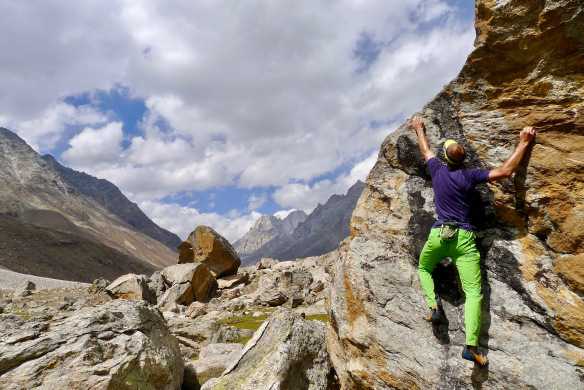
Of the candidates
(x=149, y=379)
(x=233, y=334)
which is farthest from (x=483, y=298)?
(x=233, y=334)

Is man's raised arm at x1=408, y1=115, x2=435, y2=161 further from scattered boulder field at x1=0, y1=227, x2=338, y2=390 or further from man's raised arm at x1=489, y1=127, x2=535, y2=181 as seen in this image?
scattered boulder field at x1=0, y1=227, x2=338, y2=390

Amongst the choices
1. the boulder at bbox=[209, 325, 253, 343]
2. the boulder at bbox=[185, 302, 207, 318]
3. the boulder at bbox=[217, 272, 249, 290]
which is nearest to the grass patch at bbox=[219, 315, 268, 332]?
the boulder at bbox=[185, 302, 207, 318]

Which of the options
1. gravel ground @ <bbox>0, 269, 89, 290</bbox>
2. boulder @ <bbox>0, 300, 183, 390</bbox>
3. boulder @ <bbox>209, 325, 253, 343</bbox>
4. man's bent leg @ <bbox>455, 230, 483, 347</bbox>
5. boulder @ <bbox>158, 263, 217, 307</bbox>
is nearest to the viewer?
man's bent leg @ <bbox>455, 230, 483, 347</bbox>

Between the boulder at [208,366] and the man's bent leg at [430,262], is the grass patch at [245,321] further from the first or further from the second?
the man's bent leg at [430,262]

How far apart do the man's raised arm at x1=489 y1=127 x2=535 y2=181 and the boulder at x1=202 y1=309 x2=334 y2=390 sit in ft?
28.9

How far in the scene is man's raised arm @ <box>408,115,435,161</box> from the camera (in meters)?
13.9

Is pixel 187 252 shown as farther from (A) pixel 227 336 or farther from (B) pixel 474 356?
(B) pixel 474 356

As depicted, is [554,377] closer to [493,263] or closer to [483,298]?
[483,298]

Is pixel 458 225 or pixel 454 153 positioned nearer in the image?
pixel 458 225

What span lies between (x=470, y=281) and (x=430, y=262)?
4.35 ft

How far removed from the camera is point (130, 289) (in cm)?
6106

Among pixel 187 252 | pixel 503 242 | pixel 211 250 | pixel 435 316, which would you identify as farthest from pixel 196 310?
pixel 503 242

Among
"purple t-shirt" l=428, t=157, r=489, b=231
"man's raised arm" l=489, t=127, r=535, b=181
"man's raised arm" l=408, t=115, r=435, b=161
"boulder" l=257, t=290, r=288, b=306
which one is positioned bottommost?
"boulder" l=257, t=290, r=288, b=306

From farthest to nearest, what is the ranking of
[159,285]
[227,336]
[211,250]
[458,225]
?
[211,250]
[159,285]
[227,336]
[458,225]
